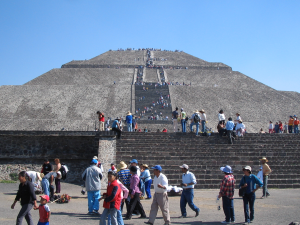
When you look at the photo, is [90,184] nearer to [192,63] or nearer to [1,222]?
[1,222]

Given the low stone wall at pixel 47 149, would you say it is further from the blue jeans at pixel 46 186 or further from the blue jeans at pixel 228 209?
the blue jeans at pixel 228 209

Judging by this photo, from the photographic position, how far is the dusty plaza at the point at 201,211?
22.5ft

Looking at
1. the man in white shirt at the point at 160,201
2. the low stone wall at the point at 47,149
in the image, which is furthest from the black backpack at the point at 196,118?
the man in white shirt at the point at 160,201

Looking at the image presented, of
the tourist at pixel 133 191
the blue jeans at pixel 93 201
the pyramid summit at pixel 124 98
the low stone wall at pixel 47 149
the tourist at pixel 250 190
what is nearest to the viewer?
the tourist at pixel 250 190

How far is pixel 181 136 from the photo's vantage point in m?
15.9

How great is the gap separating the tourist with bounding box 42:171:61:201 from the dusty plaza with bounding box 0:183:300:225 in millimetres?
426

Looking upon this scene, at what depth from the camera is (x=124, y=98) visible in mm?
36844

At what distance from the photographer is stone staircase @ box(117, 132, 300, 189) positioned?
1234cm

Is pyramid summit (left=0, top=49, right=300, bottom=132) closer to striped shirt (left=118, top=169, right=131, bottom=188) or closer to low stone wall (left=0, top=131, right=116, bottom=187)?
low stone wall (left=0, top=131, right=116, bottom=187)

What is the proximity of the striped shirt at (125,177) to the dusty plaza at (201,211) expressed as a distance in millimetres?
784

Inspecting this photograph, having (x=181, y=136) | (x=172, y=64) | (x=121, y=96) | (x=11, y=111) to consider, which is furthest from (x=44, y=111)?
(x=172, y=64)

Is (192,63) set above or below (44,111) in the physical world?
above

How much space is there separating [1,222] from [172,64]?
54156 mm

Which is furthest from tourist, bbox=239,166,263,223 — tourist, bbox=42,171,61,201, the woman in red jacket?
tourist, bbox=42,171,61,201
